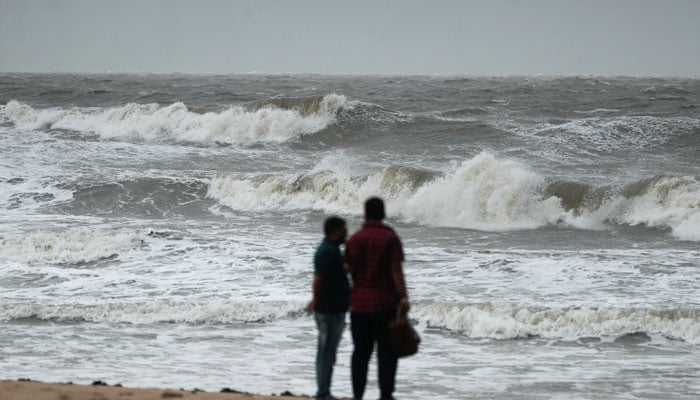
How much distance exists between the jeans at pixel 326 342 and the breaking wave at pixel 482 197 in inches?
561

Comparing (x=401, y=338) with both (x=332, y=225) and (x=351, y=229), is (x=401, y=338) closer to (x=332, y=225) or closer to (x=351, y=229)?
(x=332, y=225)

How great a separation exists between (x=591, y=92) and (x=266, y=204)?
40.8 m

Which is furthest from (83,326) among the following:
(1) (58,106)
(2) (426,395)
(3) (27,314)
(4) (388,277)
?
(1) (58,106)

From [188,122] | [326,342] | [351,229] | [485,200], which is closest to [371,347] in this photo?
[326,342]

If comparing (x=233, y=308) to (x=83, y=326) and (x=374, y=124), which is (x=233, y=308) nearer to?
(x=83, y=326)

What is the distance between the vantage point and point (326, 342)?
23.5 ft

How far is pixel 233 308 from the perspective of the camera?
13289 millimetres

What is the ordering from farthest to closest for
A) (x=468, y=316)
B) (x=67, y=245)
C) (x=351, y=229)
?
(x=351, y=229)
(x=67, y=245)
(x=468, y=316)

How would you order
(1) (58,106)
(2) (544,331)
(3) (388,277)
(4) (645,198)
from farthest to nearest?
(1) (58,106) < (4) (645,198) < (2) (544,331) < (3) (388,277)

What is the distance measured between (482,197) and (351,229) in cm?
409

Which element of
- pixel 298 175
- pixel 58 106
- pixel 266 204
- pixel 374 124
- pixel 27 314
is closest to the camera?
pixel 27 314

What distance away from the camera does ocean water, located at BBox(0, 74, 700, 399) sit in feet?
35.1

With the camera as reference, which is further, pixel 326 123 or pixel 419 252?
pixel 326 123

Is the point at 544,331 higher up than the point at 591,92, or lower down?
lower down
